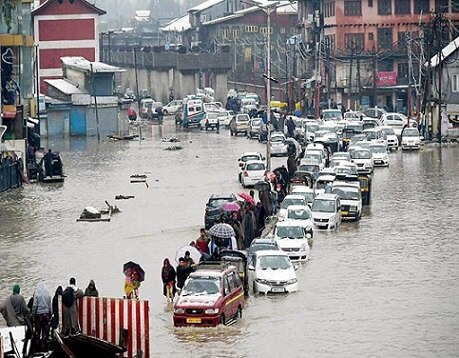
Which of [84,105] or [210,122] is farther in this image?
[210,122]

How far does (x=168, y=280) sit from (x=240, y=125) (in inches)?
2211

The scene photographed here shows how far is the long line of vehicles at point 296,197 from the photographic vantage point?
100 ft

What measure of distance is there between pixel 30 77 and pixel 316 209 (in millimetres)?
28890

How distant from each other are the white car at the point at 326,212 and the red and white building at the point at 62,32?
52991 millimetres

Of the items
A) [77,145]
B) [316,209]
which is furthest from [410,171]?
[77,145]

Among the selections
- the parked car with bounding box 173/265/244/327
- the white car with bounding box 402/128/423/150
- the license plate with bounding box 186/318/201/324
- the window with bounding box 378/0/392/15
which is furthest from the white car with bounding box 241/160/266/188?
the window with bounding box 378/0/392/15

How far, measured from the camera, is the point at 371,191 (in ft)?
183

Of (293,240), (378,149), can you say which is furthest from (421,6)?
(293,240)

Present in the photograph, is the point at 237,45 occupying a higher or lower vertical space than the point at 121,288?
higher

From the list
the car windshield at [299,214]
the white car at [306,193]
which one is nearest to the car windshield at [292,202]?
the white car at [306,193]

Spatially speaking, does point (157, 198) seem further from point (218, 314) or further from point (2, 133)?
point (218, 314)

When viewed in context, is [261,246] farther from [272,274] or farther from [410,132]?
[410,132]

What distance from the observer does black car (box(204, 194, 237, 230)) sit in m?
44.4

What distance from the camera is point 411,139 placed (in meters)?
72.6
